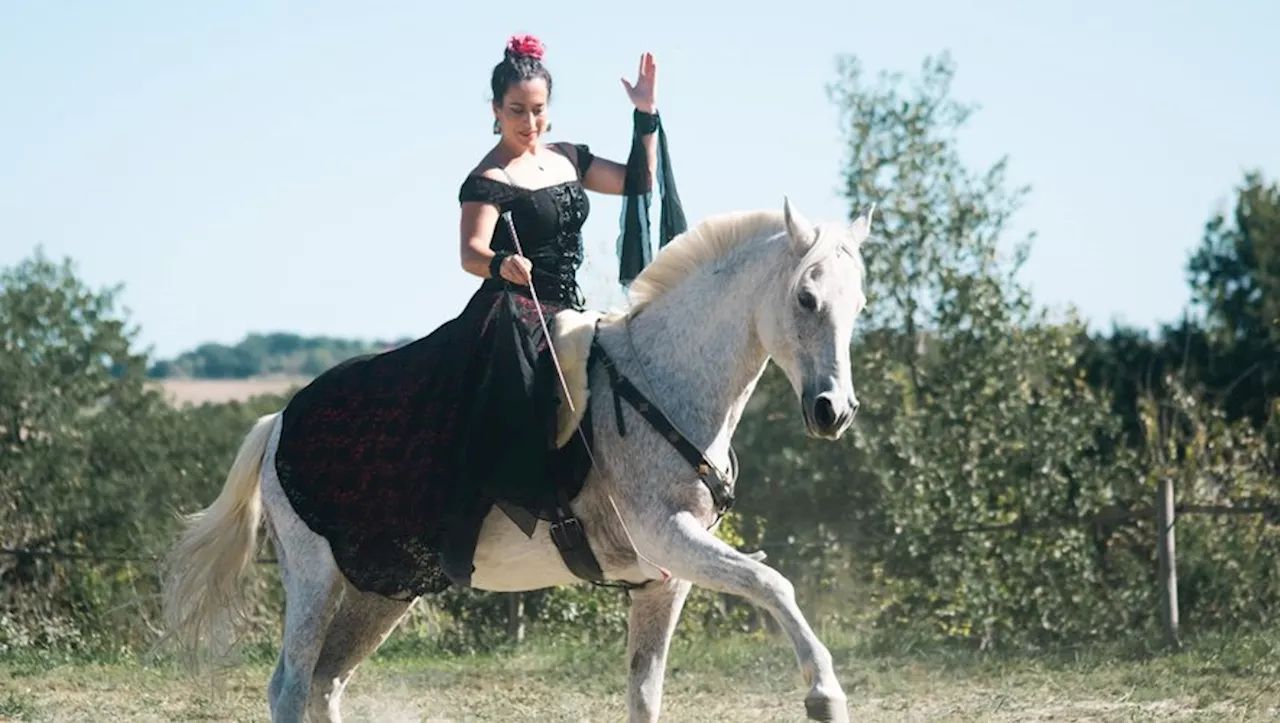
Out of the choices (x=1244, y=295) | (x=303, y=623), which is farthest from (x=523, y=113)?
(x=1244, y=295)

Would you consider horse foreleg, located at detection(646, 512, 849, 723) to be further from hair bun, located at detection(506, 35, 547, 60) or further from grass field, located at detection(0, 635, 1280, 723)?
grass field, located at detection(0, 635, 1280, 723)

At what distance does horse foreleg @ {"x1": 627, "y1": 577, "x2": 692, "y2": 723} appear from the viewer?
6.16m

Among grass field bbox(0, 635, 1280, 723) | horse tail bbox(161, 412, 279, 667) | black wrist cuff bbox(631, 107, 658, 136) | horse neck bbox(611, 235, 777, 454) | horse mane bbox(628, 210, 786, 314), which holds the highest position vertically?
black wrist cuff bbox(631, 107, 658, 136)

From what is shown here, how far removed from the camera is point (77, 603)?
1209 centimetres

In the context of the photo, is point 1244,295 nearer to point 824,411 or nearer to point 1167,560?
point 1167,560

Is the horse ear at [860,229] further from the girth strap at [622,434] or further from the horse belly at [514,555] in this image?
the horse belly at [514,555]

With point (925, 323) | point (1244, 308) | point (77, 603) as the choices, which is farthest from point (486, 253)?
point (1244, 308)

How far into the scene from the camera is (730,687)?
956 centimetres

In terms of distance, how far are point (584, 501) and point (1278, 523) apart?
23.1ft

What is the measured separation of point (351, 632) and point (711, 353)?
182cm

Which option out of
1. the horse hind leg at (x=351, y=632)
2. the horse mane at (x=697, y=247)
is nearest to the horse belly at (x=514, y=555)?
the horse hind leg at (x=351, y=632)

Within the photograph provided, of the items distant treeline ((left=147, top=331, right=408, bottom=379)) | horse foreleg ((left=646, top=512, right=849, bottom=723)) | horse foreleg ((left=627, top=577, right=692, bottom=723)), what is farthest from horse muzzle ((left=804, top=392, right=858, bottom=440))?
distant treeline ((left=147, top=331, right=408, bottom=379))

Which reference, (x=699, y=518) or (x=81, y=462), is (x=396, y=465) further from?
(x=81, y=462)

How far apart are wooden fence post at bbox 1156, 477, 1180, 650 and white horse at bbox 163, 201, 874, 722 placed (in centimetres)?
529
